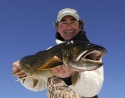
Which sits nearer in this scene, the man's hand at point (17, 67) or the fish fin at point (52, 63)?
the fish fin at point (52, 63)

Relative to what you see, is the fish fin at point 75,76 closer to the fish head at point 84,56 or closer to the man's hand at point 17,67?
the fish head at point 84,56

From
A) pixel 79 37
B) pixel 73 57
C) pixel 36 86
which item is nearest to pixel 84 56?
pixel 73 57

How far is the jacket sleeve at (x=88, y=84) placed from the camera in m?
7.84

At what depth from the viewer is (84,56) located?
22.1 ft

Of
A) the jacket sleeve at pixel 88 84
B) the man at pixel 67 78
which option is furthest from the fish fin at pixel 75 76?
the man at pixel 67 78

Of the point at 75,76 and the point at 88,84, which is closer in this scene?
Answer: the point at 75,76

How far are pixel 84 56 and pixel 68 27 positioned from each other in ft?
8.10

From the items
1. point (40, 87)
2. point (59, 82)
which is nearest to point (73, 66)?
point (59, 82)

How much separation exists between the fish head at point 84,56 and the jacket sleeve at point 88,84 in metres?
1.06

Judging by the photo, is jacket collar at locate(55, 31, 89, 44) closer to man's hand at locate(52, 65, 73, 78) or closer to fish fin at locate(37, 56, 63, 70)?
man's hand at locate(52, 65, 73, 78)

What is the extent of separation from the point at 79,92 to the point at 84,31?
1861 mm

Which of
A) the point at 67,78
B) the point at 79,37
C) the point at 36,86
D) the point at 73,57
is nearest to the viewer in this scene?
the point at 73,57

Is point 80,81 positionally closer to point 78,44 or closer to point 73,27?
point 78,44

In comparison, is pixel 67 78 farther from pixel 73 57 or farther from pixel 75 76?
pixel 73 57
